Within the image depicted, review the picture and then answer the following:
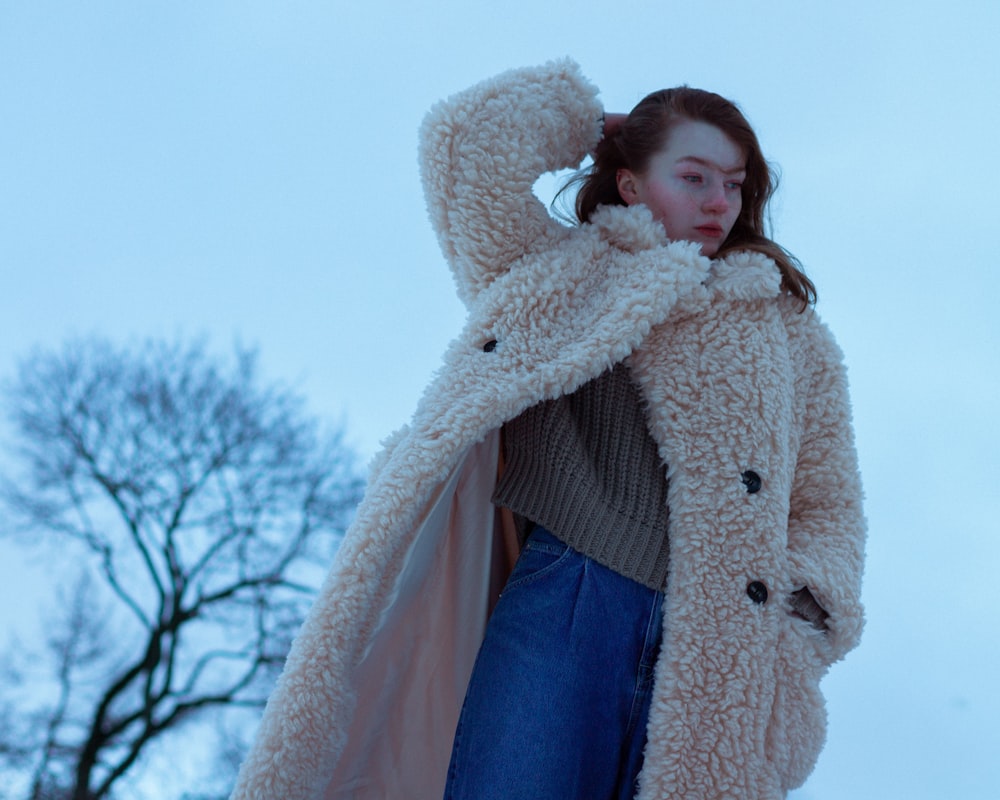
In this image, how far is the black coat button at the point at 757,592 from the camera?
1.39 metres

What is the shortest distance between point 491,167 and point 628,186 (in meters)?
0.29

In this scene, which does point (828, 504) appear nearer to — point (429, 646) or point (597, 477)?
point (597, 477)

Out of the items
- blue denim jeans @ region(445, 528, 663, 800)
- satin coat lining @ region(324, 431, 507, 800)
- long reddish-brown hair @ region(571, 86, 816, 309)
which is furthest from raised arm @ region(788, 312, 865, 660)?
satin coat lining @ region(324, 431, 507, 800)

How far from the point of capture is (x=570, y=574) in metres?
1.41

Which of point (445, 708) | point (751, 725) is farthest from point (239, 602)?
point (751, 725)

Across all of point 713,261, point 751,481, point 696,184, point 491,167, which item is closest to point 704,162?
point 696,184

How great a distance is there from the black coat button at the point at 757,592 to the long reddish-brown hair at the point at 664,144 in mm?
481

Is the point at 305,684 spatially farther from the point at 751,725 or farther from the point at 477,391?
the point at 751,725

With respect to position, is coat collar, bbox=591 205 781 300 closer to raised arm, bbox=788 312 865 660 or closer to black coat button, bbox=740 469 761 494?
raised arm, bbox=788 312 865 660

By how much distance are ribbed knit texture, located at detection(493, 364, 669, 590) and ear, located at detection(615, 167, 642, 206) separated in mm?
348

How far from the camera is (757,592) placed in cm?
139

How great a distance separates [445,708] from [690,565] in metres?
0.45

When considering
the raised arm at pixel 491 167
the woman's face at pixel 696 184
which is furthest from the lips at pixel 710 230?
the raised arm at pixel 491 167

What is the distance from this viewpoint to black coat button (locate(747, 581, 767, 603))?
4.55ft
